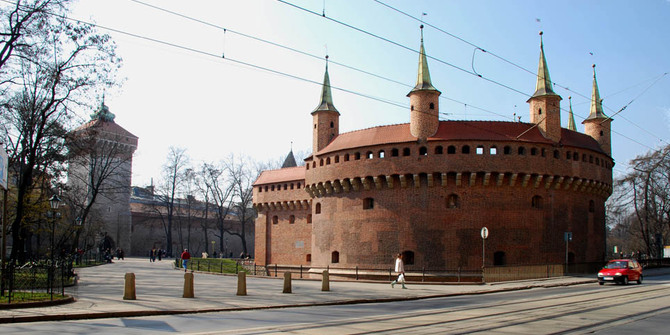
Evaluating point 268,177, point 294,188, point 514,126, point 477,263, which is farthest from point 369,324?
point 268,177

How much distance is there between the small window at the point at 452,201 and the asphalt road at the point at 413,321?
55.2 feet

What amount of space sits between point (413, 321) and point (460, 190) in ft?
72.0

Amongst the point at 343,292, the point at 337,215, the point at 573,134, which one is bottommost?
the point at 343,292

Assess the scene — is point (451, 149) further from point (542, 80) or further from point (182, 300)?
point (182, 300)

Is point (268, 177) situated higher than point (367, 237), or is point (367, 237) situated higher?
point (268, 177)

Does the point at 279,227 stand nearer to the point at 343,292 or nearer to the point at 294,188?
the point at 294,188

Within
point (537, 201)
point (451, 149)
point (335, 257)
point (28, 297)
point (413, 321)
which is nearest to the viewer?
point (413, 321)

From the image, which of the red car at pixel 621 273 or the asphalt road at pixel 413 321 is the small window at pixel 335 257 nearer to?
the red car at pixel 621 273

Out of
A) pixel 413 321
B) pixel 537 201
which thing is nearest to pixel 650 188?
pixel 537 201

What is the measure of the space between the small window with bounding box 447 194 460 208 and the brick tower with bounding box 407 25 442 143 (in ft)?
11.8

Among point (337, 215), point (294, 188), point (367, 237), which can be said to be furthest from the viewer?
point (294, 188)

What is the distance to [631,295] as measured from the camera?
19.9 m

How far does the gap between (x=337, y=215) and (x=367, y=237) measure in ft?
10.4

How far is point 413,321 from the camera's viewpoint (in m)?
12.7
